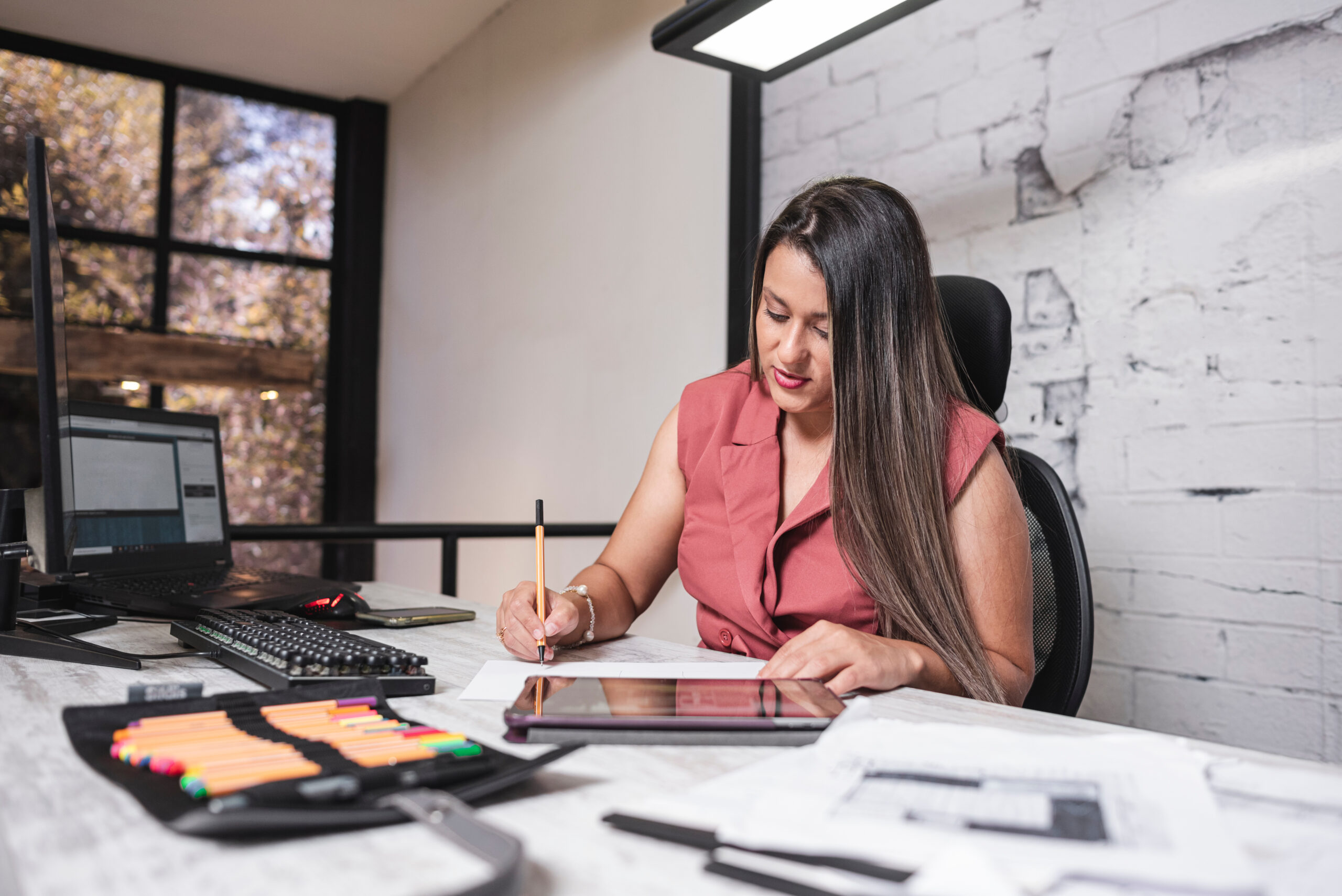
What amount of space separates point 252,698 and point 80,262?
12.9ft

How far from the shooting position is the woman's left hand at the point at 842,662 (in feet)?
2.77

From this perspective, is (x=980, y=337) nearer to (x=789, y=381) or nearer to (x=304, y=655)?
(x=789, y=381)

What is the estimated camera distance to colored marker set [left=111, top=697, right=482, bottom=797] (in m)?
0.52

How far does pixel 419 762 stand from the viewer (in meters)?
0.54

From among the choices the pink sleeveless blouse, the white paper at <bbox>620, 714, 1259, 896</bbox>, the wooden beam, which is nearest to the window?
the wooden beam

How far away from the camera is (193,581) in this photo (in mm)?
1442

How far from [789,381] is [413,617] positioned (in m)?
0.61

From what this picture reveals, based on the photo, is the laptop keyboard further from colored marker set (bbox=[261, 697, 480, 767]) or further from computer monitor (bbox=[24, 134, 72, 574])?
colored marker set (bbox=[261, 697, 480, 767])

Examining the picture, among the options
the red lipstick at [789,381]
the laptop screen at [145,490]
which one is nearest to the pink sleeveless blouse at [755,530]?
the red lipstick at [789,381]

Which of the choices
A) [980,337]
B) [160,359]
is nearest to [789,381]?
[980,337]

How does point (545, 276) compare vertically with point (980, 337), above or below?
above

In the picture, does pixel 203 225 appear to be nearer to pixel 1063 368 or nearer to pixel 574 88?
pixel 574 88

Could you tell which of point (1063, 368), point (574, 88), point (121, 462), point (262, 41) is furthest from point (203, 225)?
point (1063, 368)

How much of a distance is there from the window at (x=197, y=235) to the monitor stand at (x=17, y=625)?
2847 mm
